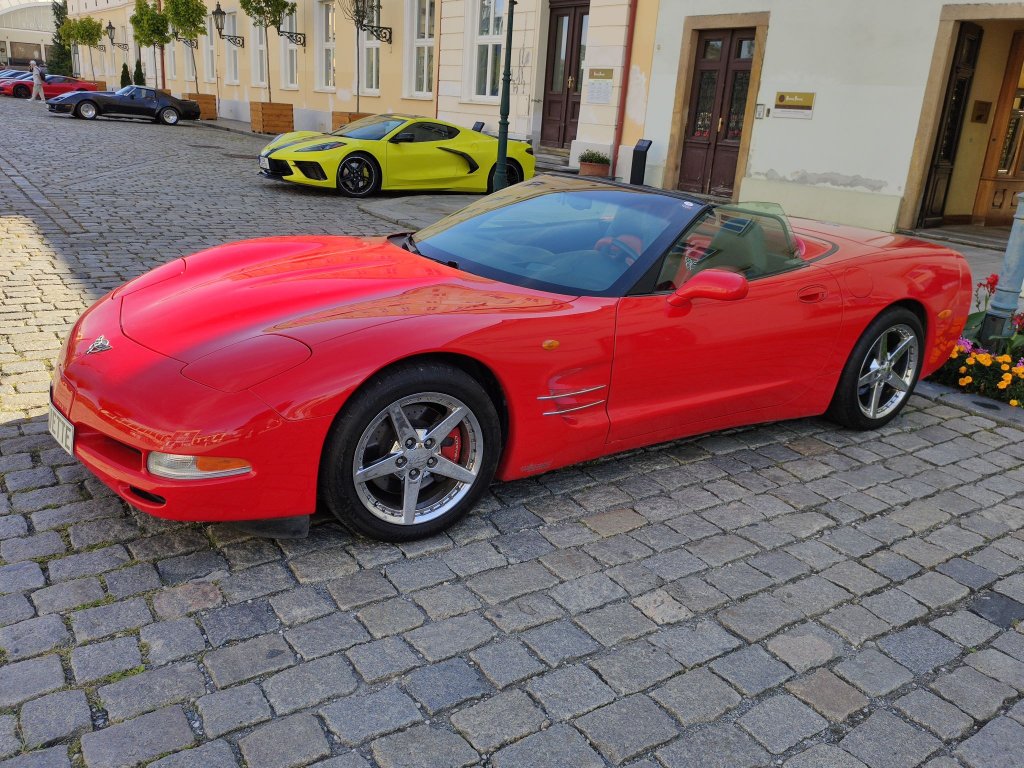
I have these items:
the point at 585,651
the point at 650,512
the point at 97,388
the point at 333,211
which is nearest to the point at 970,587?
the point at 650,512

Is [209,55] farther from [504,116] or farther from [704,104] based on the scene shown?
[504,116]

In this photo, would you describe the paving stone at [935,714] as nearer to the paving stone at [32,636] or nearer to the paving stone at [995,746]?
the paving stone at [995,746]

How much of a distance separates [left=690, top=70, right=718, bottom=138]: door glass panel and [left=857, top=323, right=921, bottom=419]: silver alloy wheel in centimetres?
1105

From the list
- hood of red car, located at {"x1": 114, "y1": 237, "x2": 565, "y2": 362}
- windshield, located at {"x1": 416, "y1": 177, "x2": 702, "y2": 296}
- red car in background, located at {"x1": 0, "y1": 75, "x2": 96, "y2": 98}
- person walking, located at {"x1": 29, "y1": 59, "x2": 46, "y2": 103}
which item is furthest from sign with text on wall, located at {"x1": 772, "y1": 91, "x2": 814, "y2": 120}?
person walking, located at {"x1": 29, "y1": 59, "x2": 46, "y2": 103}

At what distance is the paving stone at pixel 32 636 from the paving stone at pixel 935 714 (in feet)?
8.07

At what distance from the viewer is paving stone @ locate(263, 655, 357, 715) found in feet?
7.62

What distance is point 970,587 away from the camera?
318cm

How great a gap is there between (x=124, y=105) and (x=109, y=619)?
95.3 feet

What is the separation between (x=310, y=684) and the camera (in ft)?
7.87

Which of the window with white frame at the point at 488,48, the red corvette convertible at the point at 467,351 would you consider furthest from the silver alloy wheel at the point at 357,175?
the red corvette convertible at the point at 467,351

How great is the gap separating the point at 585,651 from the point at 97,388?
70.9 inches

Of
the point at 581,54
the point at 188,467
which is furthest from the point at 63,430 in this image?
the point at 581,54

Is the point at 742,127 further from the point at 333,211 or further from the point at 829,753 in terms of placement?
the point at 829,753

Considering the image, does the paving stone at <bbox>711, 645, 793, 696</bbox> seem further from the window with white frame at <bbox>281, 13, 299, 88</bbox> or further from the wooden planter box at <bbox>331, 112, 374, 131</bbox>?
the window with white frame at <bbox>281, 13, 299, 88</bbox>
